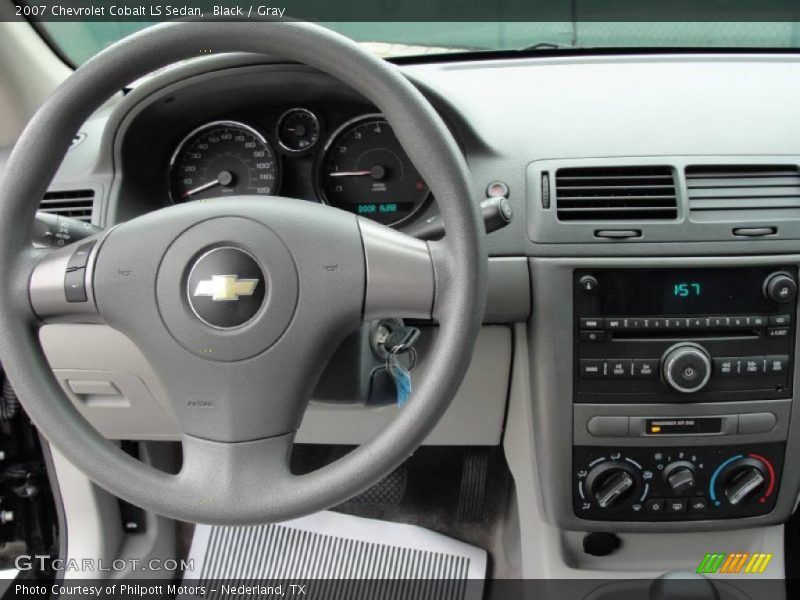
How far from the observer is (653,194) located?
3.95ft

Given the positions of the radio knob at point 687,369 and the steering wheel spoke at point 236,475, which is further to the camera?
the radio knob at point 687,369

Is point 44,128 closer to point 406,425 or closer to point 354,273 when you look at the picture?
point 354,273

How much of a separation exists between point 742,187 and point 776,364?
306mm

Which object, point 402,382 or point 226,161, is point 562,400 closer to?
point 402,382

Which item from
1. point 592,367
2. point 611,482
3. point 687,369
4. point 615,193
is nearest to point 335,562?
point 611,482

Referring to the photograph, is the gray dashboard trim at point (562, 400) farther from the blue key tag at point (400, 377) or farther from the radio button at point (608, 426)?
the blue key tag at point (400, 377)

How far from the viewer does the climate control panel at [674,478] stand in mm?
1259

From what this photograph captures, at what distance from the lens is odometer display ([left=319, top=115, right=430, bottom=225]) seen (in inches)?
52.2

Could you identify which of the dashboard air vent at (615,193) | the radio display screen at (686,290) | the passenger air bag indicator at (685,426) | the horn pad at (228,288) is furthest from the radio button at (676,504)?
the horn pad at (228,288)

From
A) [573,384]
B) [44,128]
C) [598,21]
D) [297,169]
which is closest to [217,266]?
[44,128]

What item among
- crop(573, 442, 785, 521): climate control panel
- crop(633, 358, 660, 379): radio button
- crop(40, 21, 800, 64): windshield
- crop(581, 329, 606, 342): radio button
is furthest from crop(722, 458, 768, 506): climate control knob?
crop(40, 21, 800, 64): windshield

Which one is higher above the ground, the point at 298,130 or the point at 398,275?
the point at 298,130

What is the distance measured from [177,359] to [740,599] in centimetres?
117

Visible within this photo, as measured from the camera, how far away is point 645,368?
3.98 feet
